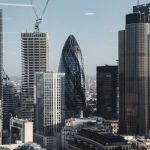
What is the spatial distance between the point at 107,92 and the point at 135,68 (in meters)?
1.14

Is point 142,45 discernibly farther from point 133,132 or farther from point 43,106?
point 43,106

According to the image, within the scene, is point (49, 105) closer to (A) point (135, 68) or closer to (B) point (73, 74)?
(A) point (135, 68)

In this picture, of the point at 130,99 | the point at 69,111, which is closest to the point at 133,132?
the point at 130,99

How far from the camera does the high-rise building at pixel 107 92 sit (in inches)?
500

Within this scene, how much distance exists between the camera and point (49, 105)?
1098 centimetres

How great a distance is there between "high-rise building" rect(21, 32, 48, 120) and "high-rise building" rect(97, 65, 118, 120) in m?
1.41

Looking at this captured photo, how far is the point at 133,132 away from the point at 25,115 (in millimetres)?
2349

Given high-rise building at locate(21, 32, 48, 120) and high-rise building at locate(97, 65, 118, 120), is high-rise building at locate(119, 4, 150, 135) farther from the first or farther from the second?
high-rise building at locate(21, 32, 48, 120)

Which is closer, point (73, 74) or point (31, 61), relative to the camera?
point (31, 61)

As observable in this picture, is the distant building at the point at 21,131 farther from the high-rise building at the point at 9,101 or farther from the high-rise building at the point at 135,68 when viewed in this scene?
the high-rise building at the point at 135,68

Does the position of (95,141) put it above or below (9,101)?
below

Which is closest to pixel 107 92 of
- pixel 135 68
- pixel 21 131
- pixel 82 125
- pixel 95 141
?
pixel 135 68

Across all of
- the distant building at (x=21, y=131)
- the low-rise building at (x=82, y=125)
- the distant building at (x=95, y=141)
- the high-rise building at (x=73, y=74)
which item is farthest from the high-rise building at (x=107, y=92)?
the distant building at (x=95, y=141)

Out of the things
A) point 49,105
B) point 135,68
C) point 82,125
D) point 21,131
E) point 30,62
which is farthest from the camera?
point 30,62
